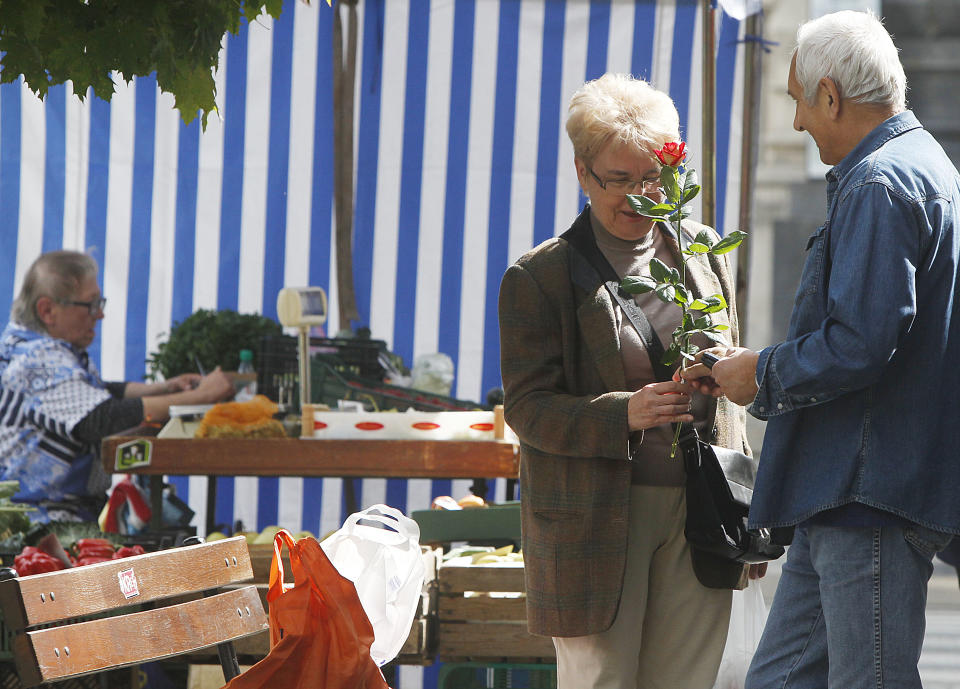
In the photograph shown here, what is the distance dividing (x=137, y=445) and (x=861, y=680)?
106 inches

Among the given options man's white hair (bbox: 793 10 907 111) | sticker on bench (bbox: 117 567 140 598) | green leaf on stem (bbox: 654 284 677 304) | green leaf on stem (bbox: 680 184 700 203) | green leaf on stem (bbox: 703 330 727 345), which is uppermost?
man's white hair (bbox: 793 10 907 111)

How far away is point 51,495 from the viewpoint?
14.8 feet

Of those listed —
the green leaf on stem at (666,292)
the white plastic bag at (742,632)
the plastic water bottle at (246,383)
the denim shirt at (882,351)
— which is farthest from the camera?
the plastic water bottle at (246,383)

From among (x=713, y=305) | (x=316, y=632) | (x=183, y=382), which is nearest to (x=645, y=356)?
(x=713, y=305)

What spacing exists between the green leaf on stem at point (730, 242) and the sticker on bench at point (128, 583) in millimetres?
1270

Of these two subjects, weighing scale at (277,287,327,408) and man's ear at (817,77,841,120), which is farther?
weighing scale at (277,287,327,408)

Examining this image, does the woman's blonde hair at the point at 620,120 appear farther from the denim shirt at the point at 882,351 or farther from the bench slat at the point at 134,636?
the bench slat at the point at 134,636

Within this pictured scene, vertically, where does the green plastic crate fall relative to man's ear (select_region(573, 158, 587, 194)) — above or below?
below

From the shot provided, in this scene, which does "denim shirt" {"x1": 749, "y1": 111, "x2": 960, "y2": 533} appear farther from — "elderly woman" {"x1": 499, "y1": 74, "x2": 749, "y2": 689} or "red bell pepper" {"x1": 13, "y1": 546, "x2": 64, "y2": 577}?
"red bell pepper" {"x1": 13, "y1": 546, "x2": 64, "y2": 577}

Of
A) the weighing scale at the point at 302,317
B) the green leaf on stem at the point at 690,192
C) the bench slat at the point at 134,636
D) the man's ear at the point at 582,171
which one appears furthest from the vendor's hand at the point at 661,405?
the weighing scale at the point at 302,317

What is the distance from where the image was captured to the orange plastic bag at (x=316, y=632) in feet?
6.77

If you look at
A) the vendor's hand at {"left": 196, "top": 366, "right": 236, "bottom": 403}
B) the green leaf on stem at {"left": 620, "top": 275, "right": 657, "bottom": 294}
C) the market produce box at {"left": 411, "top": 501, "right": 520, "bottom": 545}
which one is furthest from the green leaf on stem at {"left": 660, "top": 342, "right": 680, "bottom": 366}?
the vendor's hand at {"left": 196, "top": 366, "right": 236, "bottom": 403}

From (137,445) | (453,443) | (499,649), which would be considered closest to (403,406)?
(453,443)

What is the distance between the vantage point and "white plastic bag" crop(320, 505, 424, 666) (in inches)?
93.2
